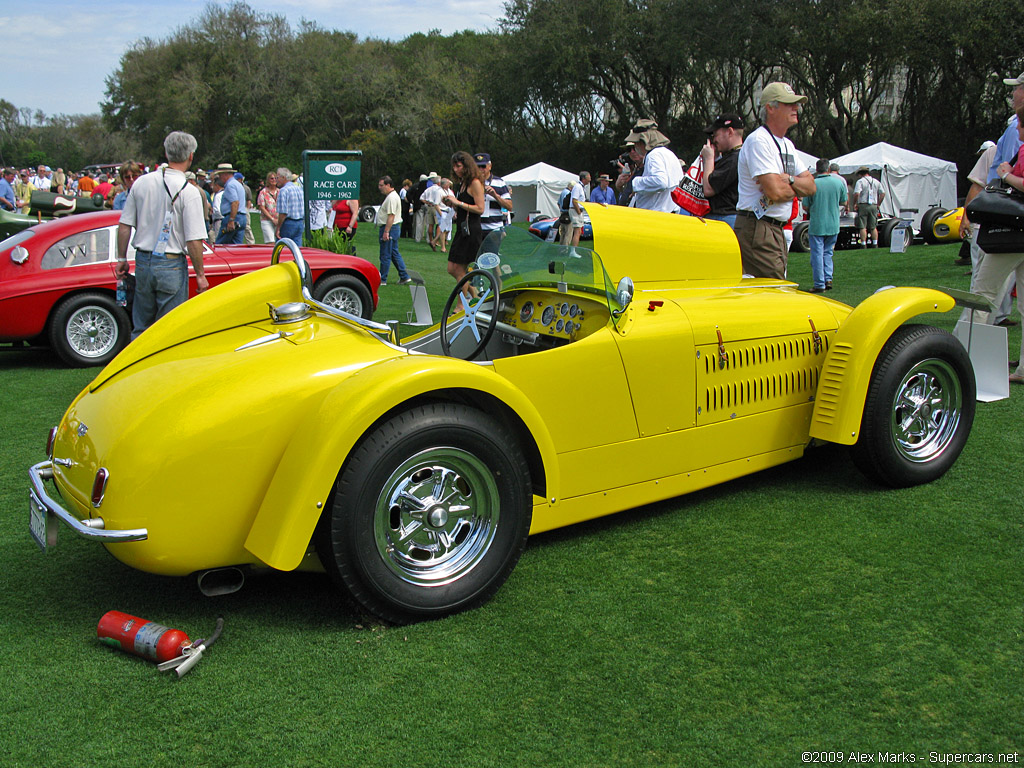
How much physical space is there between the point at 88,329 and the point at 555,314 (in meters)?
5.76

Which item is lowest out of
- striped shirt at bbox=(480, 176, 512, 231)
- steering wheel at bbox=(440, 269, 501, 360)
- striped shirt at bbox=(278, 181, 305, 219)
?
steering wheel at bbox=(440, 269, 501, 360)

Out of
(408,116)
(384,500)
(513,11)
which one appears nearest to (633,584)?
(384,500)

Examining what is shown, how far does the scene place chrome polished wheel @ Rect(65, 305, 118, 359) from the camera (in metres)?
7.70

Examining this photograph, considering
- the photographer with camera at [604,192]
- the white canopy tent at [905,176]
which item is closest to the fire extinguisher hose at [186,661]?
the photographer with camera at [604,192]

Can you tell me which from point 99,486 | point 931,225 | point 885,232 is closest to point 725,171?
point 99,486

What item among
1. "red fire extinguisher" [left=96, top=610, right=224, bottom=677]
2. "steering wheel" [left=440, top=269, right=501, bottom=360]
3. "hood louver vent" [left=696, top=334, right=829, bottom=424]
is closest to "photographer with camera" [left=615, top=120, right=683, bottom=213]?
"hood louver vent" [left=696, top=334, right=829, bottom=424]

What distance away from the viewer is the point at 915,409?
13.5 ft

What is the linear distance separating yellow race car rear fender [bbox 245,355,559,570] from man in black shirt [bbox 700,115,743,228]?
136 inches

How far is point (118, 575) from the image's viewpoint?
3.32m

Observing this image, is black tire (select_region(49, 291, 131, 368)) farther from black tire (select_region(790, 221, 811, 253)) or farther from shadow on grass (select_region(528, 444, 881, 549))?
black tire (select_region(790, 221, 811, 253))

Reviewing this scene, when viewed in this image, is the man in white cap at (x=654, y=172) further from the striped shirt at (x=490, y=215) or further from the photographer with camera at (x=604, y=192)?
the photographer with camera at (x=604, y=192)

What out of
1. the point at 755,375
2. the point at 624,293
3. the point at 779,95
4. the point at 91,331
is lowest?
the point at 91,331

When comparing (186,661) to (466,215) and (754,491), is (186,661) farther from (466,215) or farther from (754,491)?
(466,215)

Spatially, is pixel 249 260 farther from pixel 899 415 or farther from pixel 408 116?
pixel 408 116
